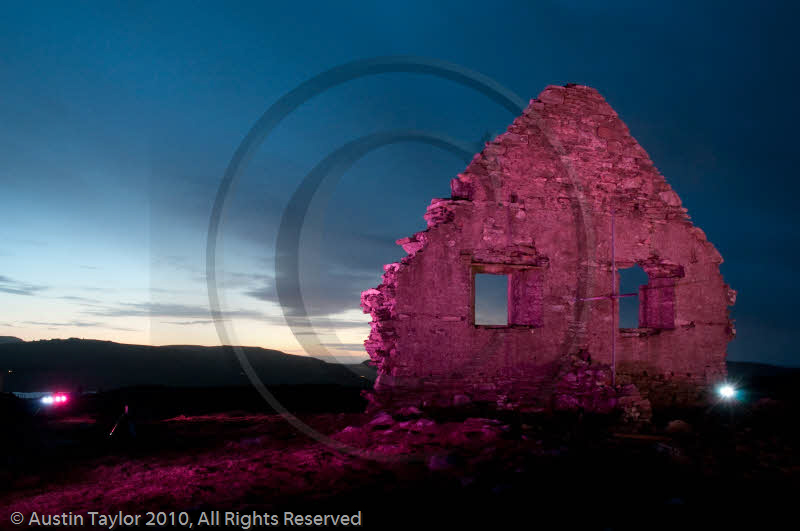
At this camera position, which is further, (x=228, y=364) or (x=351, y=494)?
(x=228, y=364)

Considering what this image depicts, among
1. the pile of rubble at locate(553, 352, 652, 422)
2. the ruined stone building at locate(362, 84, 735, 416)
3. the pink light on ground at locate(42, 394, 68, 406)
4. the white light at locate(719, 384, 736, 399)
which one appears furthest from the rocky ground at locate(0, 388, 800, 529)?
the pink light on ground at locate(42, 394, 68, 406)

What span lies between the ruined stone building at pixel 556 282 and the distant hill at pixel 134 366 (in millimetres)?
24891

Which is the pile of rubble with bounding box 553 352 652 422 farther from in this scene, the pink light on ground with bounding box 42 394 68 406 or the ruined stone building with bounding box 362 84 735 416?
the pink light on ground with bounding box 42 394 68 406

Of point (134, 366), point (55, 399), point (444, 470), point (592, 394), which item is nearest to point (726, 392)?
point (592, 394)

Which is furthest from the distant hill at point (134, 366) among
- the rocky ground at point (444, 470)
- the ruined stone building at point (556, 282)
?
the rocky ground at point (444, 470)

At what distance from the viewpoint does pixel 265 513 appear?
146 inches

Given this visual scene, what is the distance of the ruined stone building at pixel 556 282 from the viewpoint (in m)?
7.10

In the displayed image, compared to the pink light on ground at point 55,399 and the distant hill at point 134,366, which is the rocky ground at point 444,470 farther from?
the distant hill at point 134,366

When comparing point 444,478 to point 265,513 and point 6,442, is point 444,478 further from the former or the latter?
point 6,442

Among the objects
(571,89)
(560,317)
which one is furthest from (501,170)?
(560,317)

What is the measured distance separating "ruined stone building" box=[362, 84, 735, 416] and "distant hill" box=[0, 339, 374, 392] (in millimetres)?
24891

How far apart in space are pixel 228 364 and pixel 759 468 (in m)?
42.4

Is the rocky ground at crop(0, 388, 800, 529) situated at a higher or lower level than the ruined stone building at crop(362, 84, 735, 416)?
lower

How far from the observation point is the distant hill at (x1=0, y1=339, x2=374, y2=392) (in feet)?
119
